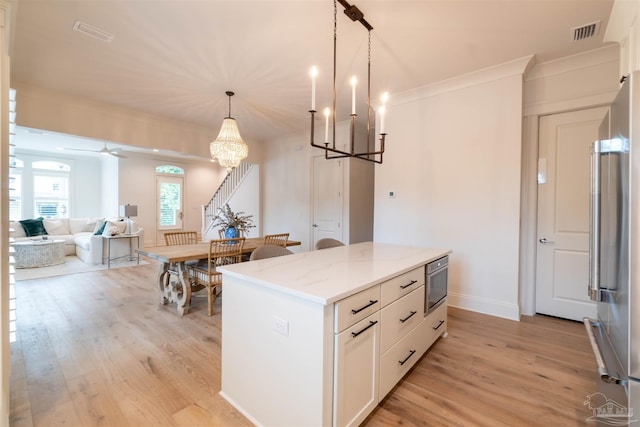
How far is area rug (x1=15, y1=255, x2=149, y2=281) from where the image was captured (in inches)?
193

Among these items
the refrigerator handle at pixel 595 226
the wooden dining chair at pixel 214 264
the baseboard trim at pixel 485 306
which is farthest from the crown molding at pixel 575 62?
the wooden dining chair at pixel 214 264

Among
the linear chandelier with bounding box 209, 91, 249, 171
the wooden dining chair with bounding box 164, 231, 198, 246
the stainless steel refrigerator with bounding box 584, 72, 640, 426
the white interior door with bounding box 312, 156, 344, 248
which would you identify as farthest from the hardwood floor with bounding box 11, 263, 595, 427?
the white interior door with bounding box 312, 156, 344, 248

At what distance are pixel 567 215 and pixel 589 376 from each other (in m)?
1.72

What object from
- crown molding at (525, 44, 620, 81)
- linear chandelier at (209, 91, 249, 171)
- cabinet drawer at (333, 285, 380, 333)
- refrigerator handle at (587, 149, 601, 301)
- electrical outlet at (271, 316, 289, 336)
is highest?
crown molding at (525, 44, 620, 81)

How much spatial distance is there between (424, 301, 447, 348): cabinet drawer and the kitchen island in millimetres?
359

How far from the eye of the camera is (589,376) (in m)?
2.06

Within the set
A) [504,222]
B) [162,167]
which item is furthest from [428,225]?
[162,167]

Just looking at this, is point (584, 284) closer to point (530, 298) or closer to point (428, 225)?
point (530, 298)

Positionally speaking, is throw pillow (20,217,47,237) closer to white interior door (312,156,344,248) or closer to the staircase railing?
the staircase railing

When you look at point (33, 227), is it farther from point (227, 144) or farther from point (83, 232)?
point (227, 144)

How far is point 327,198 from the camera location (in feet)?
17.7

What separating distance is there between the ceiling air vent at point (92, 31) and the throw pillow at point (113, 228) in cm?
458

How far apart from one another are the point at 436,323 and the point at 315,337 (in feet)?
5.37

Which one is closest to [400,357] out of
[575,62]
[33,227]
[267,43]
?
[267,43]
